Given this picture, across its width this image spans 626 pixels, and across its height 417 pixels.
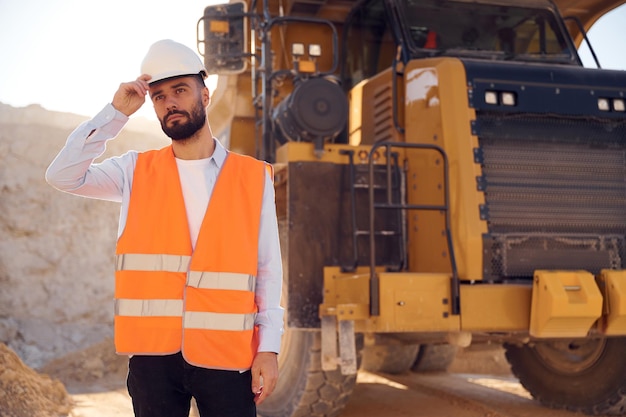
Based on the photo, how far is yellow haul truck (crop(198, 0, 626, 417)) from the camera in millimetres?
4438

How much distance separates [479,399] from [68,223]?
9.34 m

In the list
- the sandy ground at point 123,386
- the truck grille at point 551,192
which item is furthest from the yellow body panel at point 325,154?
the sandy ground at point 123,386

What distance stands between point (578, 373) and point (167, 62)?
179 inches

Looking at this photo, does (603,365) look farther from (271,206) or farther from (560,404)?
(271,206)

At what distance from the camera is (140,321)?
2.26m

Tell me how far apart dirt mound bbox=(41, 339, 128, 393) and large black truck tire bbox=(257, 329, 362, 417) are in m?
3.46

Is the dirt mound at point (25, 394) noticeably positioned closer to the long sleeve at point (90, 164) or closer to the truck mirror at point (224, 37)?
the truck mirror at point (224, 37)

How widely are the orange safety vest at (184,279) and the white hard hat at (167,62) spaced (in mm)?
299

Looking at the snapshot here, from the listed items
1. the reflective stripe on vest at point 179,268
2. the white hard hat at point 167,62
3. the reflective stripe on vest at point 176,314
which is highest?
the white hard hat at point 167,62

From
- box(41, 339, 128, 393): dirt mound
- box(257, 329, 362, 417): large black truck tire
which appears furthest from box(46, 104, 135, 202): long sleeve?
box(41, 339, 128, 393): dirt mound

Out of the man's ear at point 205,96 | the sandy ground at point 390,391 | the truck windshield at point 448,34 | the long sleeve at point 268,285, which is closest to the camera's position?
the long sleeve at point 268,285

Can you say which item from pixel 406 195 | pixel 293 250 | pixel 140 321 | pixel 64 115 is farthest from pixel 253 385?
pixel 64 115

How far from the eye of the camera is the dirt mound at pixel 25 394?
553cm

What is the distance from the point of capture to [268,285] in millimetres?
2406
